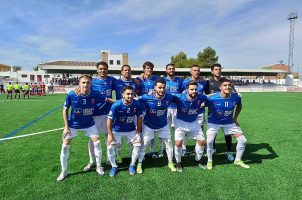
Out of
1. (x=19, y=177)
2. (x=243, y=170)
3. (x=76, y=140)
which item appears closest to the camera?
(x=19, y=177)

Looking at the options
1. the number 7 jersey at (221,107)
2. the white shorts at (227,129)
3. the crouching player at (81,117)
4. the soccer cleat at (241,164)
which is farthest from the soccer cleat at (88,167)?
the soccer cleat at (241,164)

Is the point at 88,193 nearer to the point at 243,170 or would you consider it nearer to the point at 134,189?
the point at 134,189

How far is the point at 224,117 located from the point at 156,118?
1.57 metres

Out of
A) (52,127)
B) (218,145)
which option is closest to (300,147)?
(218,145)

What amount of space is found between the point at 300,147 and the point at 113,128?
16.7 feet

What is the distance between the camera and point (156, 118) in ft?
17.1

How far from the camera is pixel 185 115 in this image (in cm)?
540

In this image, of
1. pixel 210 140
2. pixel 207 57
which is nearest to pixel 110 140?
pixel 210 140

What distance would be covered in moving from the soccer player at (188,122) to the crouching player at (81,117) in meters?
Result: 1.65

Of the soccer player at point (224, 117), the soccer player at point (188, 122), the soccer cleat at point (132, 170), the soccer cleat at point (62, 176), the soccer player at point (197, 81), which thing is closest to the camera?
the soccer cleat at point (62, 176)

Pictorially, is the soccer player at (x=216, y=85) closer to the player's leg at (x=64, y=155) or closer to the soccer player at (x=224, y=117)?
the soccer player at (x=224, y=117)

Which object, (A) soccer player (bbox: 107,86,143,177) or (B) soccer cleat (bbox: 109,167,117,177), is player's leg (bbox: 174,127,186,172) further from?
(B) soccer cleat (bbox: 109,167,117,177)

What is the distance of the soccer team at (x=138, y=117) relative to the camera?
4.82 meters

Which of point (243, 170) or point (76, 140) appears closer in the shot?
point (243, 170)
